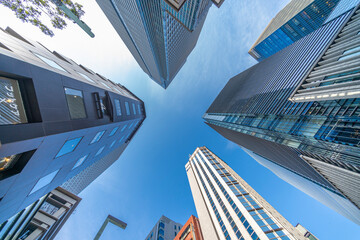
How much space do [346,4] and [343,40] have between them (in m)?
17.6

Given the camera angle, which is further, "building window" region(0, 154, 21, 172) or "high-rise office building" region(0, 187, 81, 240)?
"high-rise office building" region(0, 187, 81, 240)

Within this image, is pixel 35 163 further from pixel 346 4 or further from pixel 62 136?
pixel 346 4

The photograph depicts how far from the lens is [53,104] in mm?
9906

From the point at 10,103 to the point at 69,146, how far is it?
5597mm

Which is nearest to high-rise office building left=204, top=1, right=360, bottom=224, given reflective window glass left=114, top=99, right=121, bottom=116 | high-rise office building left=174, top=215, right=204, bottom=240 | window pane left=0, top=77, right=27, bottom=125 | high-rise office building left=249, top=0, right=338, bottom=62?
reflective window glass left=114, top=99, right=121, bottom=116

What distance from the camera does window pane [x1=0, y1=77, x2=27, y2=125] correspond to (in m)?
7.11

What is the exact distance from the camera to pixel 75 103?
12.5 meters

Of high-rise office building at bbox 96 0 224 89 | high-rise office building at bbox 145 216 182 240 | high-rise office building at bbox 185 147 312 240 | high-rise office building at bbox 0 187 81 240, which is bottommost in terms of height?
high-rise office building at bbox 145 216 182 240

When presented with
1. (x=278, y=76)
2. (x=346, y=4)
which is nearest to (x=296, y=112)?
(x=278, y=76)

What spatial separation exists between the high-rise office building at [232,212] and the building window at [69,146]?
120ft

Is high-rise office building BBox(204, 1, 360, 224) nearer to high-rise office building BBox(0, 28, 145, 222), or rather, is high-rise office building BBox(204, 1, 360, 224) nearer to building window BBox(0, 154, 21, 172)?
high-rise office building BBox(0, 28, 145, 222)

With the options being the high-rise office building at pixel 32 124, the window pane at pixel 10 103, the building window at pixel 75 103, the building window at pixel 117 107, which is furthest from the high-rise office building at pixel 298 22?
the window pane at pixel 10 103

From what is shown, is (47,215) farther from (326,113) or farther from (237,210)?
(326,113)

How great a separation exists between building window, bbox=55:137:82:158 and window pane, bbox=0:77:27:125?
13.3 ft
